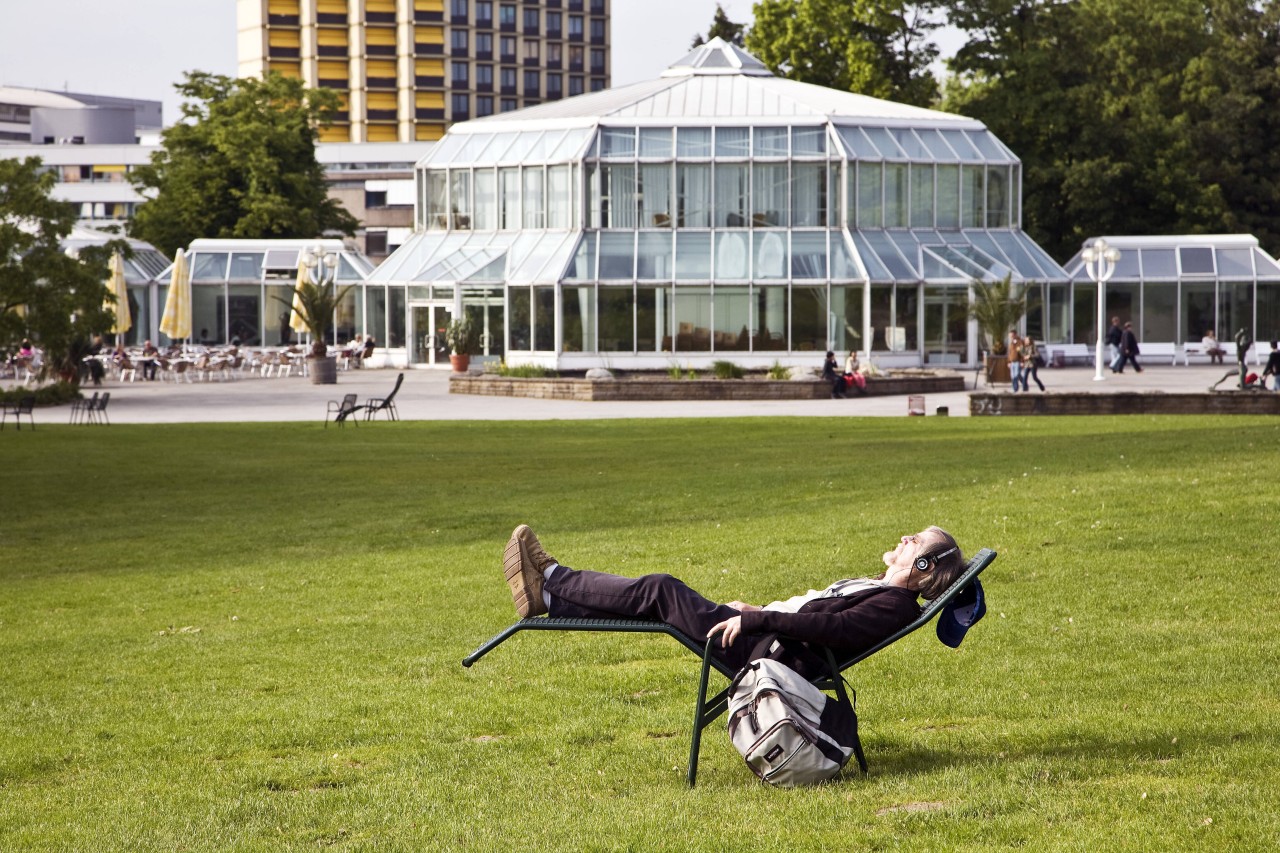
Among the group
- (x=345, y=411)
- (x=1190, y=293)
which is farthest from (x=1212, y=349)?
(x=345, y=411)

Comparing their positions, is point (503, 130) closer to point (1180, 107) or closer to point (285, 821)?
point (1180, 107)

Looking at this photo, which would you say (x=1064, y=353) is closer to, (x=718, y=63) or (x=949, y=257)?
(x=949, y=257)

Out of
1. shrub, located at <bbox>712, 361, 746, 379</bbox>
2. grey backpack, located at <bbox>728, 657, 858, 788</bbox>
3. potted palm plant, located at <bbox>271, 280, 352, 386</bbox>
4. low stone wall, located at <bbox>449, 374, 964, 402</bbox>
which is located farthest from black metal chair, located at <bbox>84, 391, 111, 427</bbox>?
grey backpack, located at <bbox>728, 657, 858, 788</bbox>

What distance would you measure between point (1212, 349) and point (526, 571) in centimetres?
4447

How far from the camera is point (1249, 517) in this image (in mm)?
11242

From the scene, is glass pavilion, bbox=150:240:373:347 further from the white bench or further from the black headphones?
the black headphones

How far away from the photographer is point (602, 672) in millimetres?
7699

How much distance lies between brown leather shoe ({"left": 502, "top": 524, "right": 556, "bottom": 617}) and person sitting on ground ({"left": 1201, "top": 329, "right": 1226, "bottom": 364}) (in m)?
44.1

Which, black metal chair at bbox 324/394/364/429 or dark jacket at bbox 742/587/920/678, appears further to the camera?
black metal chair at bbox 324/394/364/429

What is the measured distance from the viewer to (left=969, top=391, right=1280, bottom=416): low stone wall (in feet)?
85.0

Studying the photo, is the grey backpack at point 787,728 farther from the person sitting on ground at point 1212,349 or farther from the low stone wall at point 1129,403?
the person sitting on ground at point 1212,349

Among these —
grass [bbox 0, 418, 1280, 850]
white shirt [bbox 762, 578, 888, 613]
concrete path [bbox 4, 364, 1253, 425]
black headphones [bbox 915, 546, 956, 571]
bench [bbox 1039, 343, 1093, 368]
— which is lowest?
grass [bbox 0, 418, 1280, 850]

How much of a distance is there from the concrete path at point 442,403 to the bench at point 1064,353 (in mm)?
4383

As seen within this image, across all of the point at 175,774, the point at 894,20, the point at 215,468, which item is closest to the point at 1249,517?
the point at 175,774
